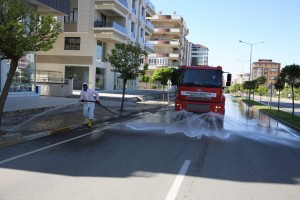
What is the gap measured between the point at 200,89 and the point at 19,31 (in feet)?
32.4

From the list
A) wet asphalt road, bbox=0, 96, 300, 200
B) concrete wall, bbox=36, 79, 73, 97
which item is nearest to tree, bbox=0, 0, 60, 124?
wet asphalt road, bbox=0, 96, 300, 200

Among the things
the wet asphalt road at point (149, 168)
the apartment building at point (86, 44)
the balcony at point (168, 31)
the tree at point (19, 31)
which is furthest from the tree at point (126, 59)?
the balcony at point (168, 31)

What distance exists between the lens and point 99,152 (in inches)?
368

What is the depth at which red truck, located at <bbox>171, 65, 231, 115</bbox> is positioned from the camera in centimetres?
1830

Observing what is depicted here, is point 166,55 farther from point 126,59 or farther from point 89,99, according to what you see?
point 89,99

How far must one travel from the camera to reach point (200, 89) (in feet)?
60.6

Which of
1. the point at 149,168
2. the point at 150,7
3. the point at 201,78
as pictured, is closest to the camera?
the point at 149,168

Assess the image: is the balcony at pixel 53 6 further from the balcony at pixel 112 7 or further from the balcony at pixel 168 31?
the balcony at pixel 168 31

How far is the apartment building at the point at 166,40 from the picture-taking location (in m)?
99.4

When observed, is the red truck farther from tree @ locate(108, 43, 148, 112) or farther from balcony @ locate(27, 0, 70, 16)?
balcony @ locate(27, 0, 70, 16)

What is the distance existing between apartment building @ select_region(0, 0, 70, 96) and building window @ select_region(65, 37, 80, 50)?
1887 centimetres

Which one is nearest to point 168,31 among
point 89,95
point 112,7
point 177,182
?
point 112,7

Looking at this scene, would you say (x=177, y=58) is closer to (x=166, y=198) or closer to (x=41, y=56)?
(x=41, y=56)

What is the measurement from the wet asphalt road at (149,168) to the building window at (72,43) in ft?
119
